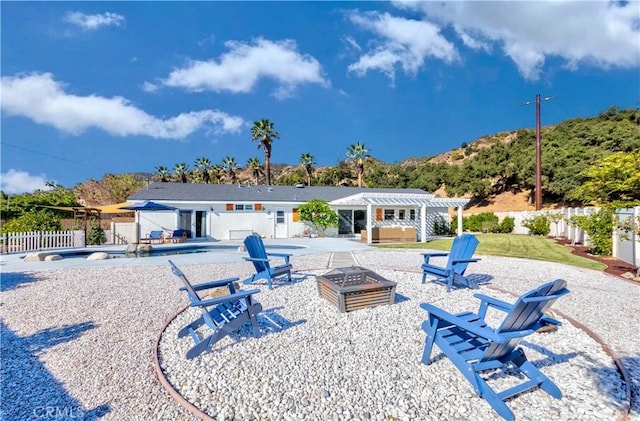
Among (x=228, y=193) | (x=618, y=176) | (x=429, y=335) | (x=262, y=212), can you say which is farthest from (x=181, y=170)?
(x=429, y=335)

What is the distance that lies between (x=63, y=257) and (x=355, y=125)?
43.6 m

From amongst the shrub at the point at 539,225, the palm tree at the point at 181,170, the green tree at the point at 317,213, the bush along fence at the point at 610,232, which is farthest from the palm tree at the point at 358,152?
the bush along fence at the point at 610,232

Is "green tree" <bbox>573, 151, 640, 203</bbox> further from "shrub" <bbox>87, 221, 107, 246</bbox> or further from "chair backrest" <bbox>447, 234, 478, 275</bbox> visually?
"shrub" <bbox>87, 221, 107, 246</bbox>

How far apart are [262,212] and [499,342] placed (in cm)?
1966

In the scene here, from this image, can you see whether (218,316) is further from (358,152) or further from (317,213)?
(358,152)

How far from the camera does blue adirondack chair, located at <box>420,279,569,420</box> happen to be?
252 centimetres

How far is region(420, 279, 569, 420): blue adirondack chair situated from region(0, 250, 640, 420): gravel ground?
0.13 metres

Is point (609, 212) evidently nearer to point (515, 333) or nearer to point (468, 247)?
point (468, 247)

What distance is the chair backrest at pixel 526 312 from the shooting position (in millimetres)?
2463

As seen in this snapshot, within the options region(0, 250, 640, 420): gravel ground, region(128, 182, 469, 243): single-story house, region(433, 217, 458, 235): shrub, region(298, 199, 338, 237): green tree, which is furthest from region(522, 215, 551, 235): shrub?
region(0, 250, 640, 420): gravel ground

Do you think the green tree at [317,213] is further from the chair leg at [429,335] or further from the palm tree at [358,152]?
the palm tree at [358,152]

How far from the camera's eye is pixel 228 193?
21984 mm

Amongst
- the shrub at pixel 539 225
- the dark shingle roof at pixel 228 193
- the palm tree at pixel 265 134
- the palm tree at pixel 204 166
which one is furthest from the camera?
the palm tree at pixel 204 166

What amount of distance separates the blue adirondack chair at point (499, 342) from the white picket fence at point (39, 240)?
17414 mm
